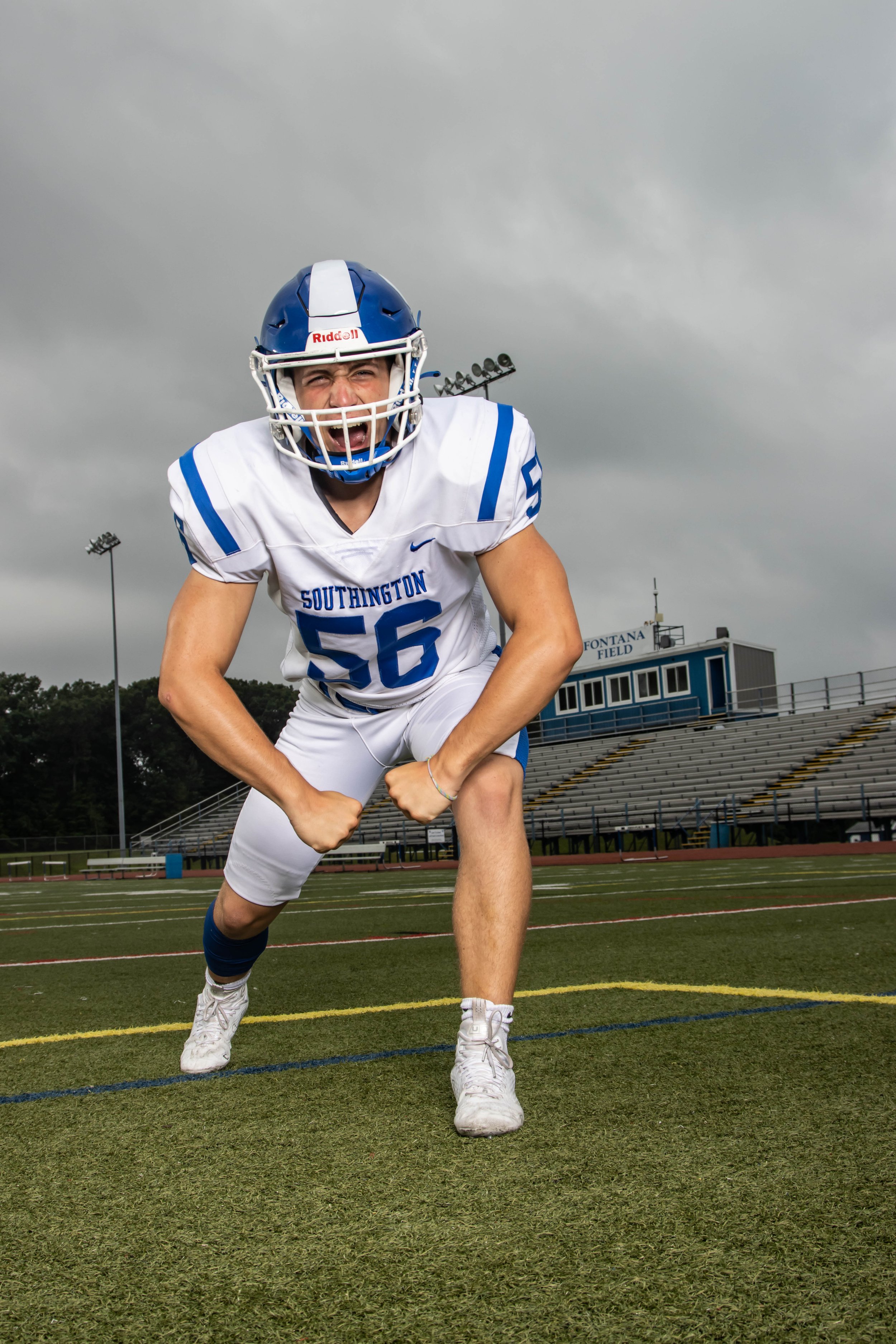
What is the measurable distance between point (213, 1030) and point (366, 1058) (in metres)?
0.38

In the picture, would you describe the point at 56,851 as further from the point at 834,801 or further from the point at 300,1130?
the point at 300,1130

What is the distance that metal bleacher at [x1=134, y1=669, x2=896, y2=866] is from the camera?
64.4 feet

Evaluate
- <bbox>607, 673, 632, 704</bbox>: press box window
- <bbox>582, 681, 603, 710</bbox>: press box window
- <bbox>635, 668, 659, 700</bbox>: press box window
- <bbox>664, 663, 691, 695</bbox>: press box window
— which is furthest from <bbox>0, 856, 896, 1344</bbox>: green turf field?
<bbox>582, 681, 603, 710</bbox>: press box window

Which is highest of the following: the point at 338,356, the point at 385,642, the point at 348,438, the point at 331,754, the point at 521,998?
the point at 338,356

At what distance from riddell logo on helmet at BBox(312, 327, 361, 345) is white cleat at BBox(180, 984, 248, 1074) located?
61.9 inches

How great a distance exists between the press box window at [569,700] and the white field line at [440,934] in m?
25.8

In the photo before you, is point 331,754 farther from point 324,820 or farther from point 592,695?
point 592,695

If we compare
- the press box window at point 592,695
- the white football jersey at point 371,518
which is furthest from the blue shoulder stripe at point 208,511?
the press box window at point 592,695

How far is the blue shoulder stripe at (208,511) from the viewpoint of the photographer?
239cm

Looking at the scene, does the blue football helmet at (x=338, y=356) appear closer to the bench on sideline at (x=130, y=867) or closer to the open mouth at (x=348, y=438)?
the open mouth at (x=348, y=438)

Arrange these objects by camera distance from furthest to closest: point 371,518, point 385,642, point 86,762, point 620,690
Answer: point 86,762 < point 620,690 < point 385,642 < point 371,518

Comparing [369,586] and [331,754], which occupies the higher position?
[369,586]

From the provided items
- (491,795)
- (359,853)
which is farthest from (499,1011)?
(359,853)

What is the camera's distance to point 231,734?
2.27 meters
